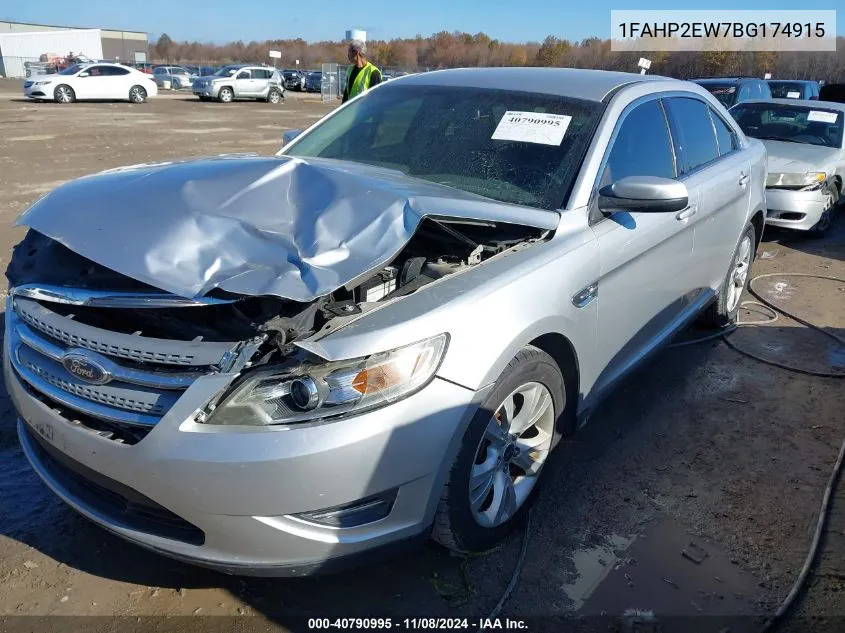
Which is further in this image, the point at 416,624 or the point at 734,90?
the point at 734,90

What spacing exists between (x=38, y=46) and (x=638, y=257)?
2631 inches

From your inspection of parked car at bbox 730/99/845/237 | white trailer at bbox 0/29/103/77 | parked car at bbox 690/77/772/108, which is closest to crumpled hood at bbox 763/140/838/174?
parked car at bbox 730/99/845/237

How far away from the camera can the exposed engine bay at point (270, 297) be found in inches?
85.4

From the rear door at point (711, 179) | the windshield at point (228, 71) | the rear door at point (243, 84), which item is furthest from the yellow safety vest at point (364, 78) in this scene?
the windshield at point (228, 71)

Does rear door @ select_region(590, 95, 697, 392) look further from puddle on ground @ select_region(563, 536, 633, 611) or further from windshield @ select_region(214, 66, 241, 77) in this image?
windshield @ select_region(214, 66, 241, 77)

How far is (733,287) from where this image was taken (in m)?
5.04

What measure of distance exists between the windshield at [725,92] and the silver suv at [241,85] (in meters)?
23.3

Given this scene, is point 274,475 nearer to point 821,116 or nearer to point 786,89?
point 821,116

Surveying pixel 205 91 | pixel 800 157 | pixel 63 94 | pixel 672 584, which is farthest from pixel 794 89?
pixel 205 91

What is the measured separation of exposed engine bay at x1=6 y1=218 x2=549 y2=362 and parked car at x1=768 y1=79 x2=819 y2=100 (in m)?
14.2

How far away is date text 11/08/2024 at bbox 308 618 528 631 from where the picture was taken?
2.32 m

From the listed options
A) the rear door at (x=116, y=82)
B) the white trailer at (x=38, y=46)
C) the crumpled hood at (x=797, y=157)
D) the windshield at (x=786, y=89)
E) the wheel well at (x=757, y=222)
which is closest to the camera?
the wheel well at (x=757, y=222)

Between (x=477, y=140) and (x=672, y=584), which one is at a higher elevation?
(x=477, y=140)

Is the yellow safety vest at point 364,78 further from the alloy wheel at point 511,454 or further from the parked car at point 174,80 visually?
the parked car at point 174,80
